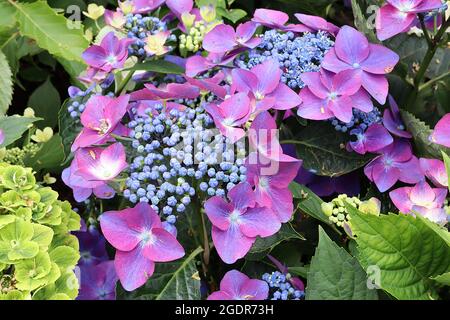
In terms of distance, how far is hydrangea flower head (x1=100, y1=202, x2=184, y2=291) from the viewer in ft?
2.90

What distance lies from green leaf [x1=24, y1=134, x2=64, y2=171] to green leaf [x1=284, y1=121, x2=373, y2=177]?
Result: 39cm

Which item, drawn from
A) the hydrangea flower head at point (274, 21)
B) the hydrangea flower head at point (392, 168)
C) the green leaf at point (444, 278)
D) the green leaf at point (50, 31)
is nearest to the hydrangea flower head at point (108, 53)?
the green leaf at point (50, 31)

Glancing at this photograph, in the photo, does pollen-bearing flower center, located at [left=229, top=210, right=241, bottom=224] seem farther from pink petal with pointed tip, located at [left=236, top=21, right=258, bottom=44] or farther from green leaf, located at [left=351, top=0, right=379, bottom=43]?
green leaf, located at [left=351, top=0, right=379, bottom=43]

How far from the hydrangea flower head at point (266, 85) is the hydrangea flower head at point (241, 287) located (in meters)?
Result: 0.25

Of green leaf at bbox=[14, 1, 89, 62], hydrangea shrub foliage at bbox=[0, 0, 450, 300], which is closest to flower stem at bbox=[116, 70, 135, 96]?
hydrangea shrub foliage at bbox=[0, 0, 450, 300]

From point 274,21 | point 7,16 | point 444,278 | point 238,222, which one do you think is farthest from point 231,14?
point 444,278

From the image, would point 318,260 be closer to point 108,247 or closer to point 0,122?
point 108,247

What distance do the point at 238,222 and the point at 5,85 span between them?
58 cm

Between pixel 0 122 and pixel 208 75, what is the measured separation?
331 millimetres

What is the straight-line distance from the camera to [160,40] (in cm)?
106

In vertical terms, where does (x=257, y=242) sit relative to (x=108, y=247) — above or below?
above

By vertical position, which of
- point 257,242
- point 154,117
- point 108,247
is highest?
point 154,117

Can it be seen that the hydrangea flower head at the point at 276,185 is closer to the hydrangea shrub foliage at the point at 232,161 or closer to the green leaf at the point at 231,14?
the hydrangea shrub foliage at the point at 232,161
